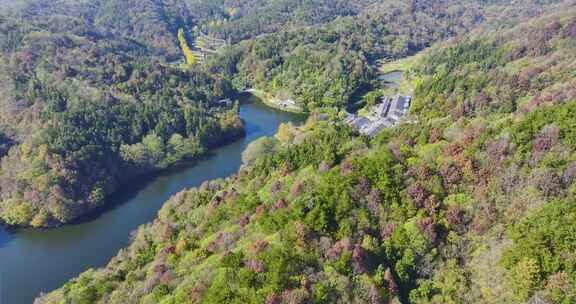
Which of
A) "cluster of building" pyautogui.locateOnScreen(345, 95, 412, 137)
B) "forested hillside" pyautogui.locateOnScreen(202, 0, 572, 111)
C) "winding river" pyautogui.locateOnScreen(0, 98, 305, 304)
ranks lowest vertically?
"winding river" pyautogui.locateOnScreen(0, 98, 305, 304)

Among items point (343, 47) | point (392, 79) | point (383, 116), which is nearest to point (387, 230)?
point (383, 116)

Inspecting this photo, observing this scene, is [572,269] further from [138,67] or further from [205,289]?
[138,67]

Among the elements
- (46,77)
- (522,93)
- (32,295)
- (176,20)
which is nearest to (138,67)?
(46,77)

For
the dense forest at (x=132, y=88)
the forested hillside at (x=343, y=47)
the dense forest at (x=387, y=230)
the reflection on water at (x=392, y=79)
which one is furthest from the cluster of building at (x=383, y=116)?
the dense forest at (x=387, y=230)

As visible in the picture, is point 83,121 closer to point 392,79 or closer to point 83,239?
point 83,239

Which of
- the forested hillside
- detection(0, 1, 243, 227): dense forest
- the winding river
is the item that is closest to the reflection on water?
the forested hillside

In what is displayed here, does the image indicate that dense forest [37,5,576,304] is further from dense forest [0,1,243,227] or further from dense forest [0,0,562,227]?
dense forest [0,0,562,227]

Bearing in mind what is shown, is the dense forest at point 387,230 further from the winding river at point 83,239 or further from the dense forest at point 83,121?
the dense forest at point 83,121
